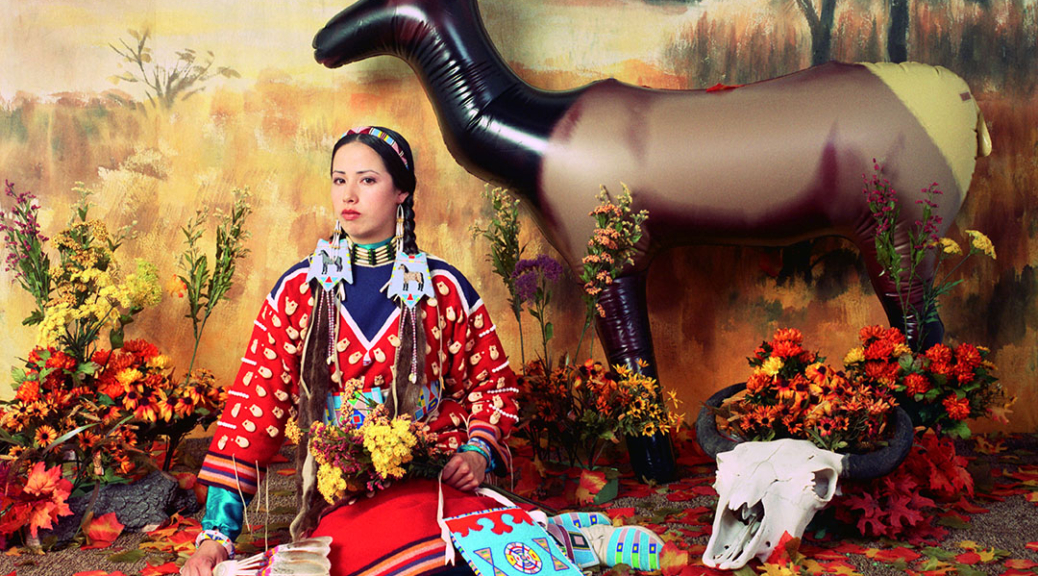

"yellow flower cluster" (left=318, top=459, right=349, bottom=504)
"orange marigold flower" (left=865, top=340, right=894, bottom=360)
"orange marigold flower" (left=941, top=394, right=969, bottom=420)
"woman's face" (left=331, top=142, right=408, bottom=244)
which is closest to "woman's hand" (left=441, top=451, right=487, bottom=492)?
"yellow flower cluster" (left=318, top=459, right=349, bottom=504)

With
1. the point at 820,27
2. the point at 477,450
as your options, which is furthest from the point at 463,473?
the point at 820,27

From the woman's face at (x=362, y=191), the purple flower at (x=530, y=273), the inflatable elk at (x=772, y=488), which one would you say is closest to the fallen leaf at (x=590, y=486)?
the inflatable elk at (x=772, y=488)

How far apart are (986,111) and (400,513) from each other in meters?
3.36

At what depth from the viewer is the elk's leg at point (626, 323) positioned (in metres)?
3.27

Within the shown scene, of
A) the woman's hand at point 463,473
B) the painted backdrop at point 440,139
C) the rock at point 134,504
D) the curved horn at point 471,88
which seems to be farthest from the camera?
the painted backdrop at point 440,139

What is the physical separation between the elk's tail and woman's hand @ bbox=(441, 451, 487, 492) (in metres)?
2.11

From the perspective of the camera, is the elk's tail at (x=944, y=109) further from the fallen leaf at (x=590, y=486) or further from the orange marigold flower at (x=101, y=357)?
the orange marigold flower at (x=101, y=357)

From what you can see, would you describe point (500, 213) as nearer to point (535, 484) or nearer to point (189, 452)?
point (535, 484)

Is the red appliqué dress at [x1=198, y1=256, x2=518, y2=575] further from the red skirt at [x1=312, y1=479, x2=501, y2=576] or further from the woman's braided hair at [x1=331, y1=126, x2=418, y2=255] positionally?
the woman's braided hair at [x1=331, y1=126, x2=418, y2=255]

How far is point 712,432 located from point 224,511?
61.0 inches

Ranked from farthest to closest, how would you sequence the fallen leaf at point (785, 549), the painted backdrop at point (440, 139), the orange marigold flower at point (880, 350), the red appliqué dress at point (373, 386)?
the painted backdrop at point (440, 139)
the orange marigold flower at point (880, 350)
the fallen leaf at point (785, 549)
the red appliqué dress at point (373, 386)

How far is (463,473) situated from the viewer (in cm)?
221

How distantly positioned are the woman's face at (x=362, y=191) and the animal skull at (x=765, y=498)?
126 centimetres

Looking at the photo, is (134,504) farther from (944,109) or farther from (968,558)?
(944,109)
